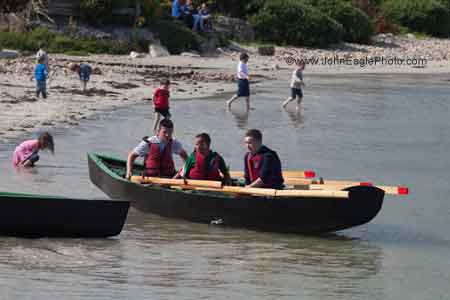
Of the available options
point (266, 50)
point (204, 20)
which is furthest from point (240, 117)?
point (204, 20)

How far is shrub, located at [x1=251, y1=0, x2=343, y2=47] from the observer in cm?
4438

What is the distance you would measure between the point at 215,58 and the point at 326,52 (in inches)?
266

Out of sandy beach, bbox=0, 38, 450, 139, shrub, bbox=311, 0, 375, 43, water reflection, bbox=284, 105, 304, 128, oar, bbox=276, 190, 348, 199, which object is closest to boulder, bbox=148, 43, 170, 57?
sandy beach, bbox=0, 38, 450, 139

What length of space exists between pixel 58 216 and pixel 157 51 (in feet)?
→ 85.4

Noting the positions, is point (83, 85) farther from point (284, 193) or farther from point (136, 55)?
point (284, 193)

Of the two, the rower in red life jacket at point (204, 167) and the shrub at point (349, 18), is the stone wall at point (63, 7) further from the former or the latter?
the rower in red life jacket at point (204, 167)

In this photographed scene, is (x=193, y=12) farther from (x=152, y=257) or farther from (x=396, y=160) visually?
(x=152, y=257)

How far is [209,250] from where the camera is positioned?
12.5 metres

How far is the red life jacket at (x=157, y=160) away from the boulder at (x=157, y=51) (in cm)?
2389

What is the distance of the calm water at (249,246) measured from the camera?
35.6 feet

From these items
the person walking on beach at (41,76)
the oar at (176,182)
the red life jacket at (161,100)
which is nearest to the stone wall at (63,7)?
the person walking on beach at (41,76)

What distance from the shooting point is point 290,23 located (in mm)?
44719

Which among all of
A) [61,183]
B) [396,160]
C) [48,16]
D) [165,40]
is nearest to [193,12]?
[165,40]

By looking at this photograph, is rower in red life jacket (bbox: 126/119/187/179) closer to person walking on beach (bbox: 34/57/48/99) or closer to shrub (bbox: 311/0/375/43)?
person walking on beach (bbox: 34/57/48/99)
